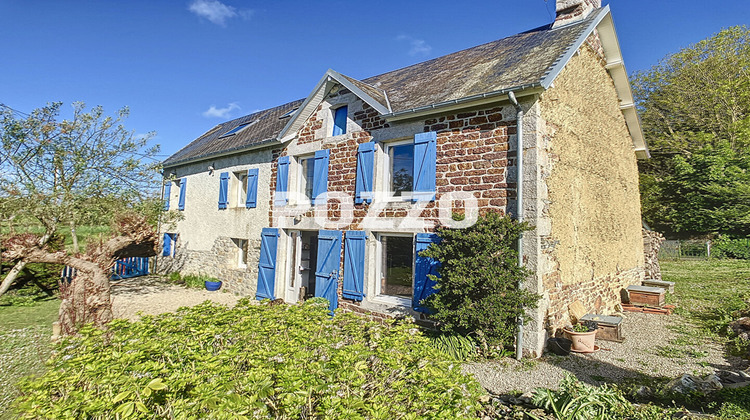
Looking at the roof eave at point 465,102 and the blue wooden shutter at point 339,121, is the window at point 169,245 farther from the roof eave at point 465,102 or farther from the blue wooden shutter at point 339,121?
the roof eave at point 465,102

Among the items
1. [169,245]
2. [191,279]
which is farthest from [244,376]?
[169,245]

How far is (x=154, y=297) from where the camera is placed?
10281mm

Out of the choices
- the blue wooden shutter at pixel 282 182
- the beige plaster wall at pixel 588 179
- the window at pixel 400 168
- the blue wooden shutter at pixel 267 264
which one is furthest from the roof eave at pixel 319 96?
the beige plaster wall at pixel 588 179

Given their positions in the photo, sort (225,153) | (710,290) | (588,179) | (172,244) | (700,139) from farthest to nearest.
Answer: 1. (700,139)
2. (172,244)
3. (225,153)
4. (710,290)
5. (588,179)

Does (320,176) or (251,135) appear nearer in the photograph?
(320,176)

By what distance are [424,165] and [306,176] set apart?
392cm

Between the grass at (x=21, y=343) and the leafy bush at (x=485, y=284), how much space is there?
502 centimetres

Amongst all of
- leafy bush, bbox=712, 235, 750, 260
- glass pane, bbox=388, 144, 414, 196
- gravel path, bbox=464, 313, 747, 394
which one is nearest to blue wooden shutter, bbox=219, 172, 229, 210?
glass pane, bbox=388, 144, 414, 196

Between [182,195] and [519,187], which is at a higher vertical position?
[182,195]

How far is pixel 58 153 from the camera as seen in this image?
8016mm

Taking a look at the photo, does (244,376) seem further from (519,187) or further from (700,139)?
(700,139)

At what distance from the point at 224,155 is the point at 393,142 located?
6511mm

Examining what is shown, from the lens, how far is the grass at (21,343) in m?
4.79

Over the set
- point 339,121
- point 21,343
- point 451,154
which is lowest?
point 21,343
